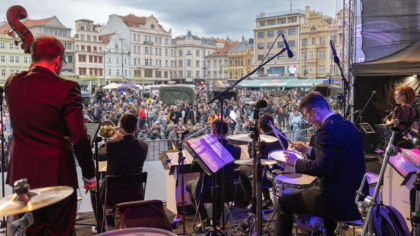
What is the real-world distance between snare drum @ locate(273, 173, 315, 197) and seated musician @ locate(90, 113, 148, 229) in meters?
1.46

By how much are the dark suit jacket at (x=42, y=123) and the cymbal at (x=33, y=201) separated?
42cm

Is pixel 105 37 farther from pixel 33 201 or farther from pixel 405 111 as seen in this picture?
pixel 33 201

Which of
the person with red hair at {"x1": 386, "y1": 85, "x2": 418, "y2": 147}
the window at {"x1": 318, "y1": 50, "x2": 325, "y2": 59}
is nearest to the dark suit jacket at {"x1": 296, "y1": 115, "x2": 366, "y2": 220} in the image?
the person with red hair at {"x1": 386, "y1": 85, "x2": 418, "y2": 147}

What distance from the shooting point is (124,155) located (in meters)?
3.67

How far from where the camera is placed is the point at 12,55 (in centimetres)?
A: 4528

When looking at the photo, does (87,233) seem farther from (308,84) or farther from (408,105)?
(308,84)

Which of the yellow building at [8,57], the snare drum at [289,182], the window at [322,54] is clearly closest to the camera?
the snare drum at [289,182]

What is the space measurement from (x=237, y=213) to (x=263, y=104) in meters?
2.38

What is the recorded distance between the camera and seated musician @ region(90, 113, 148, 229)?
3658 mm

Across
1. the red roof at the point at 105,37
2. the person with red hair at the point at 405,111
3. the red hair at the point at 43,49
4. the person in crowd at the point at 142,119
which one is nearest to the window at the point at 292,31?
the red roof at the point at 105,37

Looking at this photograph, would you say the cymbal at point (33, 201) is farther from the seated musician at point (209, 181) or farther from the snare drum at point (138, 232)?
the seated musician at point (209, 181)

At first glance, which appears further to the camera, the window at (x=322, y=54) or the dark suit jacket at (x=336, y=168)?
the window at (x=322, y=54)

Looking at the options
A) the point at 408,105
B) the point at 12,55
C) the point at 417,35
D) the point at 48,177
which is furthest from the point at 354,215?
the point at 12,55

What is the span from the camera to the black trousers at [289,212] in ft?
8.96
